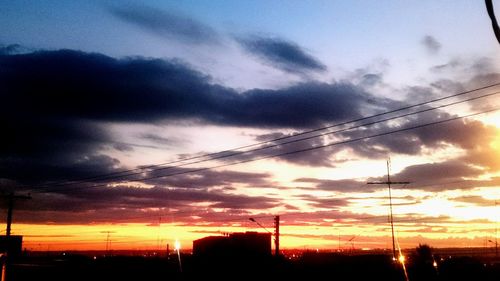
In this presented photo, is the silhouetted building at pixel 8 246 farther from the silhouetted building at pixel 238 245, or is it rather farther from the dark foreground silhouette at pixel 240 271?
the silhouetted building at pixel 238 245

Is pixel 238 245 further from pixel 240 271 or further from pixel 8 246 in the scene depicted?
pixel 8 246

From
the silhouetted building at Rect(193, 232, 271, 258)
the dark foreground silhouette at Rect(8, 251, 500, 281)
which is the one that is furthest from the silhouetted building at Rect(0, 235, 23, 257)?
the silhouetted building at Rect(193, 232, 271, 258)

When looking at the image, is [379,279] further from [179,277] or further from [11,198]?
[11,198]

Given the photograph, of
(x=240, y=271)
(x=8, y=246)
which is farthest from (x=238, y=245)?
(x=8, y=246)

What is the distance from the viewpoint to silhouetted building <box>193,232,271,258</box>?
87.2 m

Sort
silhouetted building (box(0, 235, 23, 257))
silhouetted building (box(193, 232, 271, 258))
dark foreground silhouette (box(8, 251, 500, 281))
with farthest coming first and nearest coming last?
silhouetted building (box(193, 232, 271, 258)), dark foreground silhouette (box(8, 251, 500, 281)), silhouetted building (box(0, 235, 23, 257))

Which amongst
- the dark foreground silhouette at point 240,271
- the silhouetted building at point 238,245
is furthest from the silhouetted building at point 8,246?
the silhouetted building at point 238,245

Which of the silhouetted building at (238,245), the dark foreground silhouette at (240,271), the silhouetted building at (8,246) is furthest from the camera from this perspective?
the silhouetted building at (238,245)

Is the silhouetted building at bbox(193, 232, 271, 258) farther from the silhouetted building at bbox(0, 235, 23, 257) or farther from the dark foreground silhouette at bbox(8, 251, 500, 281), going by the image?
the silhouetted building at bbox(0, 235, 23, 257)

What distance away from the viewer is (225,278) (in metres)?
72.1

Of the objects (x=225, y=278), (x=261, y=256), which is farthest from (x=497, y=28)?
(x=261, y=256)

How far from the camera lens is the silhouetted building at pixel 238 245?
87.2 meters

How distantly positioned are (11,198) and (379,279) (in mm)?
58438

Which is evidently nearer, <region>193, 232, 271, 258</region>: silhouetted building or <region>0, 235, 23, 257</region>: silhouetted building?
<region>0, 235, 23, 257</region>: silhouetted building
